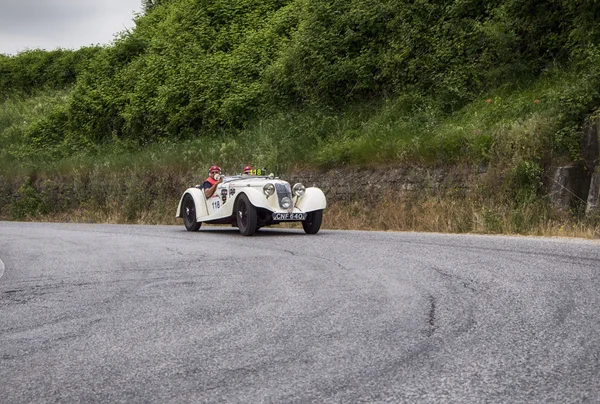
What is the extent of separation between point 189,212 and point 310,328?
11772mm

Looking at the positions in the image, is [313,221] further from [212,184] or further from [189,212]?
[189,212]

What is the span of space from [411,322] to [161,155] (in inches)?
843

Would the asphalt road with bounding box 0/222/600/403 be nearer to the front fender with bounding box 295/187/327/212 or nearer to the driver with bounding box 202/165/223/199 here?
the front fender with bounding box 295/187/327/212

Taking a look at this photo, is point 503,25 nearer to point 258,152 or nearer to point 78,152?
point 258,152

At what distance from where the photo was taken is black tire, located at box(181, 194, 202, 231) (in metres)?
16.5

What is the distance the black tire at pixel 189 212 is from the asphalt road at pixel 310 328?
6.48 m

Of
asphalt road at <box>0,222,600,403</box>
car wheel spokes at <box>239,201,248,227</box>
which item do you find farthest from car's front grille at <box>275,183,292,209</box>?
asphalt road at <box>0,222,600,403</box>

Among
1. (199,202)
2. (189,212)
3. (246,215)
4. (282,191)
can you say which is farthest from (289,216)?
(189,212)

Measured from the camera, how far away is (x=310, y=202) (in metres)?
14.6

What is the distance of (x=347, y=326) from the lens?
5.27 m

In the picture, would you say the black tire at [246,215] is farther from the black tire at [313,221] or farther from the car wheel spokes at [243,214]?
the black tire at [313,221]

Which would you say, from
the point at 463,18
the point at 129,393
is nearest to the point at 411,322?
the point at 129,393

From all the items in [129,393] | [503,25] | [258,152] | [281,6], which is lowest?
[129,393]

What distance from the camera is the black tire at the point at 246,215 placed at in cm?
1433
